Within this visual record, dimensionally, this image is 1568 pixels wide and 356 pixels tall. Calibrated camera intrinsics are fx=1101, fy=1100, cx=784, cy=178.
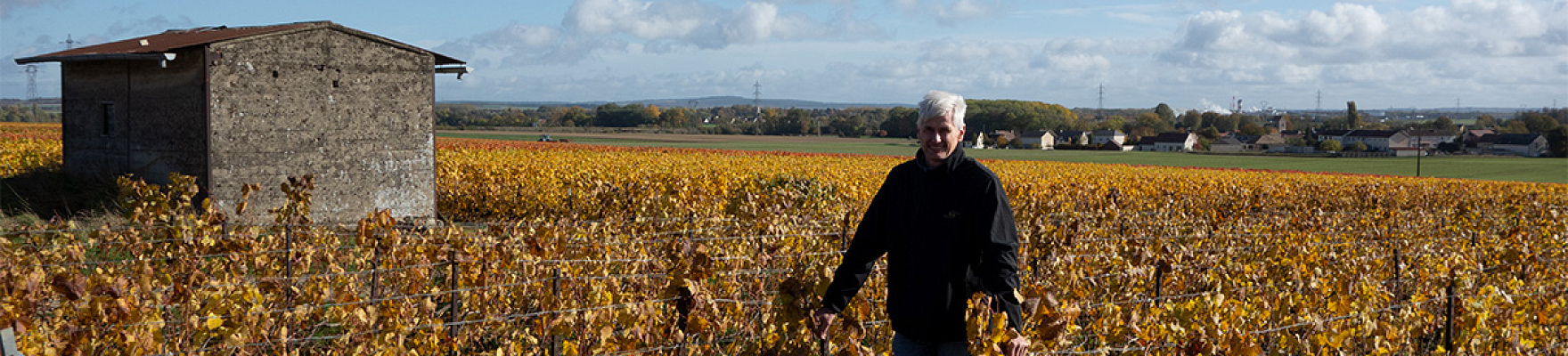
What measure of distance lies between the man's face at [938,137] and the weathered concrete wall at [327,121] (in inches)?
427

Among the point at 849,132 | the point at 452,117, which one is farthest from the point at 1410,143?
the point at 452,117

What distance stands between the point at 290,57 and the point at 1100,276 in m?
9.84

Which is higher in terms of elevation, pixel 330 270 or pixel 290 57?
pixel 290 57

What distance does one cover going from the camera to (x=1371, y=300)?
6.02 metres

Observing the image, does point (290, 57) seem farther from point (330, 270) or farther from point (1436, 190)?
point (1436, 190)

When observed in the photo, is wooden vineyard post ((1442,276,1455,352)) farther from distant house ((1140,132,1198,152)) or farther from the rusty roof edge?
distant house ((1140,132,1198,152))

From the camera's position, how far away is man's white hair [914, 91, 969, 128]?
315cm

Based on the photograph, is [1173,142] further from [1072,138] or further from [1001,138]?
[1001,138]

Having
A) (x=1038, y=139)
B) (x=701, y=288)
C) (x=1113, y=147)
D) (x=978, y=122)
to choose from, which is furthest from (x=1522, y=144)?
(x=701, y=288)

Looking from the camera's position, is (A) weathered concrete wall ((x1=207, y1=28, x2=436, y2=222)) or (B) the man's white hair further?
(A) weathered concrete wall ((x1=207, y1=28, x2=436, y2=222))

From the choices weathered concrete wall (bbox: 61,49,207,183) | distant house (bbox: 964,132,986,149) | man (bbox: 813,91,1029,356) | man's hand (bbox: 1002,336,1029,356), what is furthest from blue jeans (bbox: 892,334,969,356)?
distant house (bbox: 964,132,986,149)

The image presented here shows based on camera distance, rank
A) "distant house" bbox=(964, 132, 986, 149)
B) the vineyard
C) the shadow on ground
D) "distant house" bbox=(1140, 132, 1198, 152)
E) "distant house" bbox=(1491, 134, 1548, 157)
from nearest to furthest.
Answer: the vineyard
the shadow on ground
"distant house" bbox=(1491, 134, 1548, 157)
"distant house" bbox=(964, 132, 986, 149)
"distant house" bbox=(1140, 132, 1198, 152)

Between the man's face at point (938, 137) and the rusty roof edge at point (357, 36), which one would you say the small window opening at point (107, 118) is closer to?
the rusty roof edge at point (357, 36)

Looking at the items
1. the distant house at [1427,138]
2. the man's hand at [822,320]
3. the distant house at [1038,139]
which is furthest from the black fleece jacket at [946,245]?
the distant house at [1427,138]
